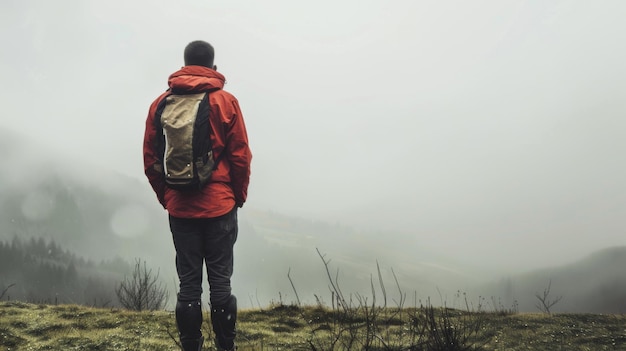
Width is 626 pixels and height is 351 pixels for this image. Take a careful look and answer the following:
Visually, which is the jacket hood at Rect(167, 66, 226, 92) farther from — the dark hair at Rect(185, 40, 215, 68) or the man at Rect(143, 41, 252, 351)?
the dark hair at Rect(185, 40, 215, 68)

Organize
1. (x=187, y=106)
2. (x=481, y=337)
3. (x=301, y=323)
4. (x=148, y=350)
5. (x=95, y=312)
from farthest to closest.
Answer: (x=95, y=312) → (x=301, y=323) → (x=481, y=337) → (x=148, y=350) → (x=187, y=106)

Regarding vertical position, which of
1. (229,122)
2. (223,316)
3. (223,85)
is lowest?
(223,316)

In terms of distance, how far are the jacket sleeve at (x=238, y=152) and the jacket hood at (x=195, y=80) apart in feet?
0.96

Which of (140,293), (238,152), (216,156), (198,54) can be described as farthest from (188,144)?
(140,293)

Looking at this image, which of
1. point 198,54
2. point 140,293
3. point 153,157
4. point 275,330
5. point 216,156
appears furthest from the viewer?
point 140,293

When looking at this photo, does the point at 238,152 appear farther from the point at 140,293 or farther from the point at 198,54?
the point at 140,293

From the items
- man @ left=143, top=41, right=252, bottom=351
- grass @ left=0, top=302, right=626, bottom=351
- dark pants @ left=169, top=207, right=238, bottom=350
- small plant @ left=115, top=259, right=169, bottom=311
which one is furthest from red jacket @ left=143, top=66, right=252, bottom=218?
small plant @ left=115, top=259, right=169, bottom=311

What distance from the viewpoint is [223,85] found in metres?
4.68

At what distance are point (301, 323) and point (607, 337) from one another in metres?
4.57

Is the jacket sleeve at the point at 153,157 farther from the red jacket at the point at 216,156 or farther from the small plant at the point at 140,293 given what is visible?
the small plant at the point at 140,293

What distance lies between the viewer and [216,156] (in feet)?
14.3

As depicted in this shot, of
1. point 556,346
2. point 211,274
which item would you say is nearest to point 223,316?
point 211,274

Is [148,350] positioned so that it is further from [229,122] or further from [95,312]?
[95,312]

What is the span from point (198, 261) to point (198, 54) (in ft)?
6.76
